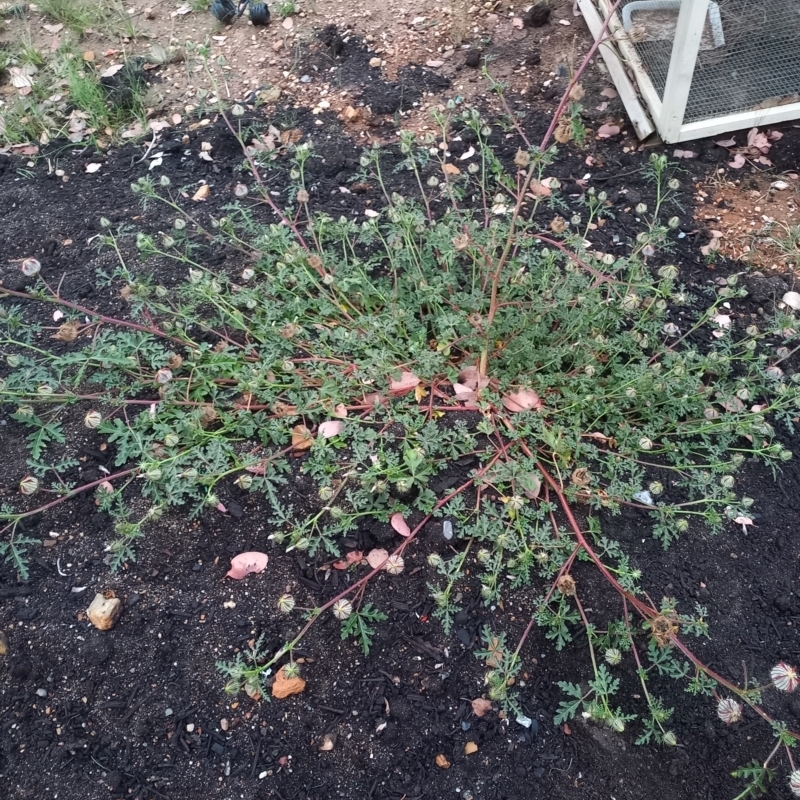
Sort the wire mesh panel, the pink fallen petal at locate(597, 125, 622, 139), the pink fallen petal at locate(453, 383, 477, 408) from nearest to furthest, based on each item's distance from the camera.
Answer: the pink fallen petal at locate(453, 383, 477, 408) < the wire mesh panel < the pink fallen petal at locate(597, 125, 622, 139)

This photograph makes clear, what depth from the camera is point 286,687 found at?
1793mm

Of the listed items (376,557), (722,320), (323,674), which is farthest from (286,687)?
(722,320)

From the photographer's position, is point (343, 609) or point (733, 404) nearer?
point (343, 609)

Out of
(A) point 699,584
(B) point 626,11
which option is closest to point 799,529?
(A) point 699,584

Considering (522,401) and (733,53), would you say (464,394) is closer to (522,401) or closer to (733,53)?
(522,401)

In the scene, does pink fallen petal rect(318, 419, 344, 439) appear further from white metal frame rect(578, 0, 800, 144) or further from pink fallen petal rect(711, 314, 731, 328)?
white metal frame rect(578, 0, 800, 144)

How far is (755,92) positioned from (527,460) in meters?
2.20

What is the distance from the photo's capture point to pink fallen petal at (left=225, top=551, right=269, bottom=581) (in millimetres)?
1983

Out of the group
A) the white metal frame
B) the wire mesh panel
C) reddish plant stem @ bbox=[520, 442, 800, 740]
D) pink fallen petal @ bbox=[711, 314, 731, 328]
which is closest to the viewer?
reddish plant stem @ bbox=[520, 442, 800, 740]

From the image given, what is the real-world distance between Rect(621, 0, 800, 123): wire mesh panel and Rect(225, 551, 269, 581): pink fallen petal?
262 cm

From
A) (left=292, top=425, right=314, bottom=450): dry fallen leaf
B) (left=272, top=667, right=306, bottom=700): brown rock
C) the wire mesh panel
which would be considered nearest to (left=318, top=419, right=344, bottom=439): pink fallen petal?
(left=292, top=425, right=314, bottom=450): dry fallen leaf

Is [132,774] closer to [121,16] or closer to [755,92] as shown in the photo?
[755,92]

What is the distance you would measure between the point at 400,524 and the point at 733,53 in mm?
2672

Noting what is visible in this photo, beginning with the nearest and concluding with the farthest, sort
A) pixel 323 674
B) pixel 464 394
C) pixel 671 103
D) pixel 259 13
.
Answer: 1. pixel 323 674
2. pixel 464 394
3. pixel 671 103
4. pixel 259 13
